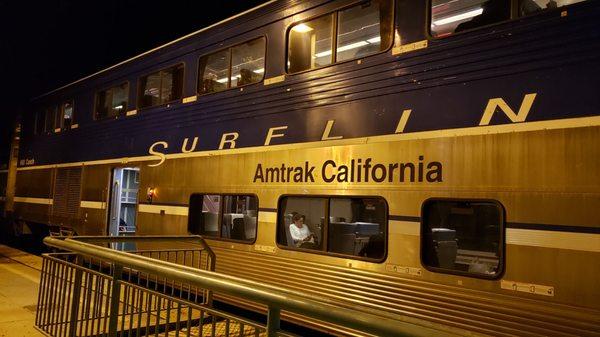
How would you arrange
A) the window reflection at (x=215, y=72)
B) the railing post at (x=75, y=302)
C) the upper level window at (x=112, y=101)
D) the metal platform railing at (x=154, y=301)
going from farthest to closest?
the upper level window at (x=112, y=101)
the window reflection at (x=215, y=72)
the railing post at (x=75, y=302)
the metal platform railing at (x=154, y=301)

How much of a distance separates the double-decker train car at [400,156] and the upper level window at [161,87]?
0.22ft

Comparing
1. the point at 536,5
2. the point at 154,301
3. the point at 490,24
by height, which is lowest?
the point at 154,301

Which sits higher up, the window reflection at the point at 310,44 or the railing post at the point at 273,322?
the window reflection at the point at 310,44

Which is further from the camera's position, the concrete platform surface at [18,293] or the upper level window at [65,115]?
the upper level window at [65,115]

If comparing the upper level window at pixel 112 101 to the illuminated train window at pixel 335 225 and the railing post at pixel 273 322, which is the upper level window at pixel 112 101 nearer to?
the illuminated train window at pixel 335 225

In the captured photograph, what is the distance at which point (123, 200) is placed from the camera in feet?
32.8

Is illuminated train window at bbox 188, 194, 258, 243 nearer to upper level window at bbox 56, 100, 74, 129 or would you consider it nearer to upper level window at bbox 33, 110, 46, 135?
upper level window at bbox 56, 100, 74, 129

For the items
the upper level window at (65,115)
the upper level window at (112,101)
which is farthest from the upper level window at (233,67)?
the upper level window at (65,115)

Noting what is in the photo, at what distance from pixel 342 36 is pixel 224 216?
294cm

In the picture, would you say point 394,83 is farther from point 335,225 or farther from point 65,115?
point 65,115

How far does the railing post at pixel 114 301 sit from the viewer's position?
3.69m

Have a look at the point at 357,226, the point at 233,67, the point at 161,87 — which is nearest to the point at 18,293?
the point at 161,87

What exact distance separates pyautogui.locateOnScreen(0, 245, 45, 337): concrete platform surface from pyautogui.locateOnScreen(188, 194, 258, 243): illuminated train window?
7.80 ft

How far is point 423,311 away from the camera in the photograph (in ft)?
14.1
